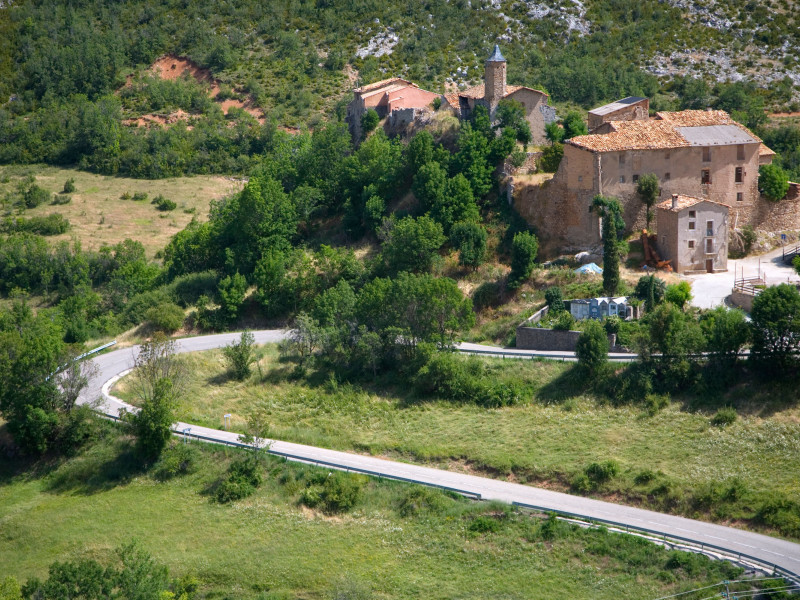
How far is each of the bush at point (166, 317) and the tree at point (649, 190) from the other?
2934 cm

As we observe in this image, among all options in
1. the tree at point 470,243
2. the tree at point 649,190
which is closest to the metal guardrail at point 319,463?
→ the tree at point 470,243

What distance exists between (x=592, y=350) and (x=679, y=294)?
676cm

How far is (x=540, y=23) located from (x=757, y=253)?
5881 cm

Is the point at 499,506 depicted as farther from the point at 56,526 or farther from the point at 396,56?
the point at 396,56

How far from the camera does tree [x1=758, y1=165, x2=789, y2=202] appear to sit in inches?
2475

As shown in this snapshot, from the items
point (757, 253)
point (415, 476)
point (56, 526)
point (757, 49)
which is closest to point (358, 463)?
point (415, 476)

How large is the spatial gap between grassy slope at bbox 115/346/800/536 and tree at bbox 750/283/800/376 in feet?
7.13

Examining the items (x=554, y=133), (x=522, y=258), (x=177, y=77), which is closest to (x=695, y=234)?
(x=522, y=258)

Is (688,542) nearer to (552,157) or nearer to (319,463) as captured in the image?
(319,463)

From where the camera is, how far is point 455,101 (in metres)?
77.1

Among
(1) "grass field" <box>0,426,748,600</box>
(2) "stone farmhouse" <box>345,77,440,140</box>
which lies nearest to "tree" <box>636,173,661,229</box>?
(2) "stone farmhouse" <box>345,77,440,140</box>

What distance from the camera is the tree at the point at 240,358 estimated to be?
57.2 meters

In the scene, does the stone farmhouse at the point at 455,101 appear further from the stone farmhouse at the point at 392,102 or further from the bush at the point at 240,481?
the bush at the point at 240,481

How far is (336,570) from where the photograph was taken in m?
42.0
